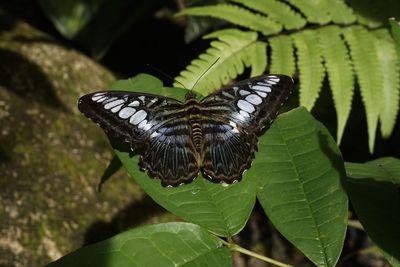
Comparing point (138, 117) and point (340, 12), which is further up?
point (340, 12)

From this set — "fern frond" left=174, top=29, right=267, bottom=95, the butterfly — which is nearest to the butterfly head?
the butterfly

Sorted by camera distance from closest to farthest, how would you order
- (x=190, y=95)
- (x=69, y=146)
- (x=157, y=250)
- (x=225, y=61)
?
(x=157, y=250) < (x=190, y=95) < (x=225, y=61) < (x=69, y=146)

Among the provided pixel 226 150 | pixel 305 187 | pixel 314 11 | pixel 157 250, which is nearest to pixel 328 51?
pixel 314 11

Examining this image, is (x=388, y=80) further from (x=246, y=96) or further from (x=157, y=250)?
(x=157, y=250)

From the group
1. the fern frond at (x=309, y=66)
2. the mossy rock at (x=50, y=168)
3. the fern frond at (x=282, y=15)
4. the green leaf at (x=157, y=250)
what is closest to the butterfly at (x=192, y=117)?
the fern frond at (x=309, y=66)

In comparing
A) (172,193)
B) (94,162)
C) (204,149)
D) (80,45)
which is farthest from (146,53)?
(172,193)

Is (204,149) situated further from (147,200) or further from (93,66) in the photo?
(93,66)
